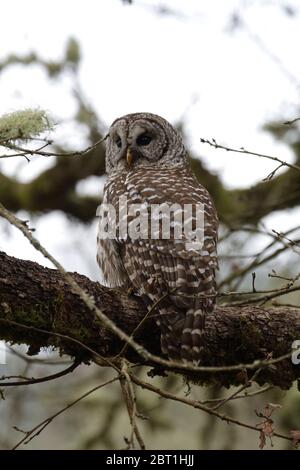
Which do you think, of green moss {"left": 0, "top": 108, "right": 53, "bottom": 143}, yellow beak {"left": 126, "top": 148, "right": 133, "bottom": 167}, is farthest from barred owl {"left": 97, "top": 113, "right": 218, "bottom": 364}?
green moss {"left": 0, "top": 108, "right": 53, "bottom": 143}

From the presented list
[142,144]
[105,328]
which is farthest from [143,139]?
[105,328]

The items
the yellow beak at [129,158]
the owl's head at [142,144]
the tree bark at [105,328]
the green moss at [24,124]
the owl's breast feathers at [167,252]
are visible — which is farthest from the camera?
the owl's head at [142,144]

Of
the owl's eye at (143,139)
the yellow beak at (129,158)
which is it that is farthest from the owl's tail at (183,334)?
the owl's eye at (143,139)

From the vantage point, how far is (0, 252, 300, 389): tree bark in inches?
145

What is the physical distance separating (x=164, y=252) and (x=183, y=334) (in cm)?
58

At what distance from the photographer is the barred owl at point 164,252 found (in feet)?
13.7

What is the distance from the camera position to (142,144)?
620cm

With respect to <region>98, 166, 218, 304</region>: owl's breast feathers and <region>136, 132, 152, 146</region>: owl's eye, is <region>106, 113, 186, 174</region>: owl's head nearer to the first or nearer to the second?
<region>136, 132, 152, 146</region>: owl's eye

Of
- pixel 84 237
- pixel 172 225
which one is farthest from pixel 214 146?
pixel 84 237

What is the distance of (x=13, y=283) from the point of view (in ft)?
11.9

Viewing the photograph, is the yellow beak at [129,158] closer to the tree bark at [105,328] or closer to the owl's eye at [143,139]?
the owl's eye at [143,139]

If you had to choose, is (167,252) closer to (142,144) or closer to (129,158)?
(129,158)

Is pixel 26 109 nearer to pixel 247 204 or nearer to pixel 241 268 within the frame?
pixel 241 268

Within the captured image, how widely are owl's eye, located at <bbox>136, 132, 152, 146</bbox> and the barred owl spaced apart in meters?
0.21
